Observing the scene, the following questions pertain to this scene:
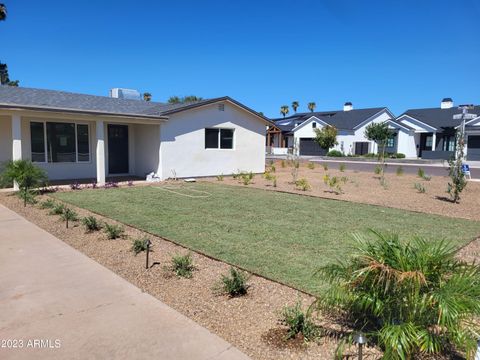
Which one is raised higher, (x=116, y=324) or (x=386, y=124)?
(x=386, y=124)

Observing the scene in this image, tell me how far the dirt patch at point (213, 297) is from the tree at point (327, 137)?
123 ft

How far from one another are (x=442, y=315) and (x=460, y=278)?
39 centimetres

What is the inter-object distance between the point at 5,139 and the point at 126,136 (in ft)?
16.4

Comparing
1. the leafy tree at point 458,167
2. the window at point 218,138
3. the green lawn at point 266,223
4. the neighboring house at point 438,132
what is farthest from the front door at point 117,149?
the neighboring house at point 438,132

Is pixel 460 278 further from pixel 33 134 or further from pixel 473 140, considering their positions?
pixel 473 140

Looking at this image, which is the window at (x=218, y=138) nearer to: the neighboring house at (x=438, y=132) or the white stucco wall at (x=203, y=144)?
the white stucco wall at (x=203, y=144)

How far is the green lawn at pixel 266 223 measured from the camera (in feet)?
18.9

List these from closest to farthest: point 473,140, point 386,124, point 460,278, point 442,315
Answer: point 442,315, point 460,278, point 473,140, point 386,124

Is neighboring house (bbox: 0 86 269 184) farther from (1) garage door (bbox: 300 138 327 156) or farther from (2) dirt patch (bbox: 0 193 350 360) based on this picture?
(1) garage door (bbox: 300 138 327 156)

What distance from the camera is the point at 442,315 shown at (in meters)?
2.71

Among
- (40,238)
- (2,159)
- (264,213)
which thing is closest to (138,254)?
(40,238)

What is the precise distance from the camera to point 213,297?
4.35 meters

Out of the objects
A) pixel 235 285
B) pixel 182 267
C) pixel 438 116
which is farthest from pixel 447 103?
pixel 235 285

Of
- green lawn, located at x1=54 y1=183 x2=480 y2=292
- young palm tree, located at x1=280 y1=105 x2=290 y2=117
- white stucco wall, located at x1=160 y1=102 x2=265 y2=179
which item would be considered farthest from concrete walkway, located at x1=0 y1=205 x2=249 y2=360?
young palm tree, located at x1=280 y1=105 x2=290 y2=117
